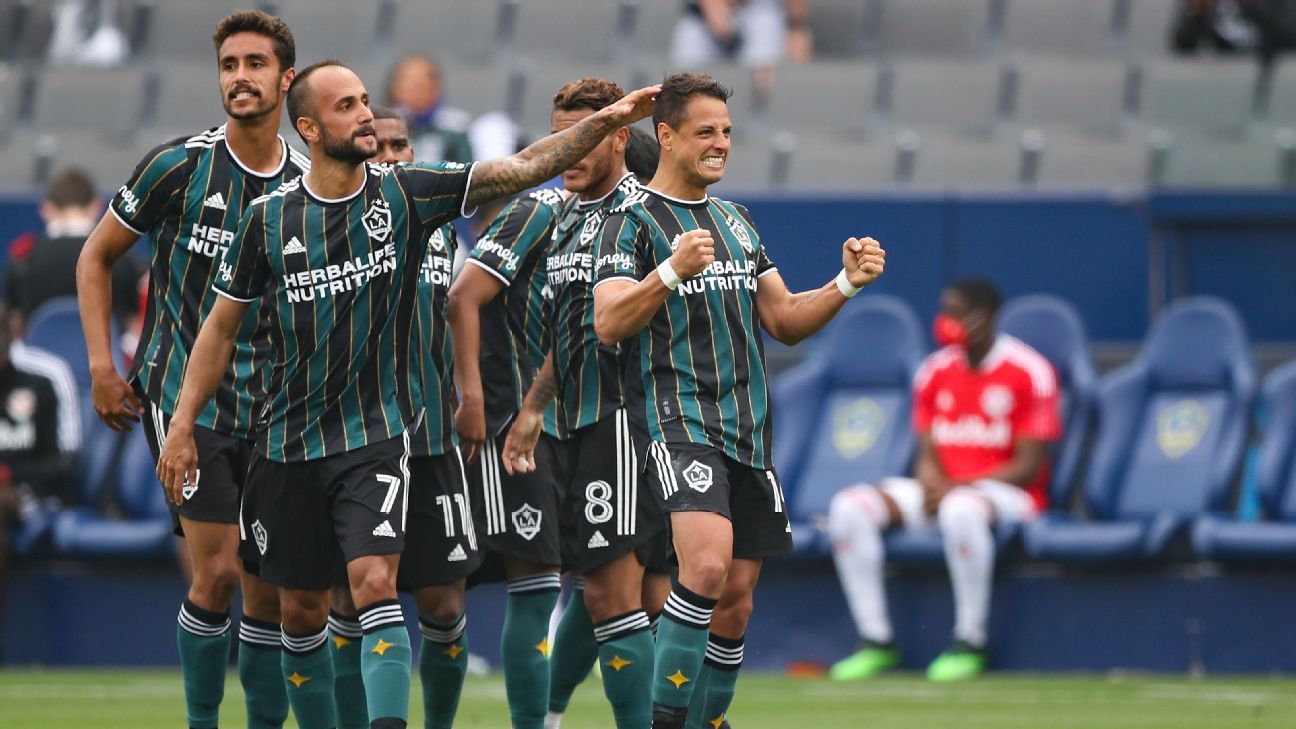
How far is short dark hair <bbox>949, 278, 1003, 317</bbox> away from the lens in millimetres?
10820

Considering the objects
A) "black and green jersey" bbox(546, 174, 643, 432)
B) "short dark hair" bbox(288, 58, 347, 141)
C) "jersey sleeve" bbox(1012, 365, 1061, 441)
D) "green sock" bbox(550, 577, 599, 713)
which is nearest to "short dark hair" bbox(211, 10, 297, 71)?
"short dark hair" bbox(288, 58, 347, 141)

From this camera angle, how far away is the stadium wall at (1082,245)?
1164 centimetres

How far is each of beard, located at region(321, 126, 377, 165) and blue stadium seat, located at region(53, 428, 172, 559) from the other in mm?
5392

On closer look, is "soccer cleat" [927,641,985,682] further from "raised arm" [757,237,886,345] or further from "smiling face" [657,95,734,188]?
"smiling face" [657,95,734,188]

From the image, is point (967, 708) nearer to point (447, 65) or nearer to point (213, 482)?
point (213, 482)

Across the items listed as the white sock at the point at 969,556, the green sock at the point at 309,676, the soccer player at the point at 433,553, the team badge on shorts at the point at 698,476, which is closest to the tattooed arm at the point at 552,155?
the soccer player at the point at 433,553

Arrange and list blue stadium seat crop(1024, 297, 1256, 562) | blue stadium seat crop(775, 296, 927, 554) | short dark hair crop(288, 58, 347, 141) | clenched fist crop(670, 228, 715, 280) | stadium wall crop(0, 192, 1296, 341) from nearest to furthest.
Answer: clenched fist crop(670, 228, 715, 280)
short dark hair crop(288, 58, 347, 141)
blue stadium seat crop(1024, 297, 1256, 562)
blue stadium seat crop(775, 296, 927, 554)
stadium wall crop(0, 192, 1296, 341)

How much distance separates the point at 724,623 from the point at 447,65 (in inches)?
343

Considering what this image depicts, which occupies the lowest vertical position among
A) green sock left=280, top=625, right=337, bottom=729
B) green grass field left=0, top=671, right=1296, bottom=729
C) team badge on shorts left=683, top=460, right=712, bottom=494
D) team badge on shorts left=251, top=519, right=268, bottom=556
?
green grass field left=0, top=671, right=1296, bottom=729

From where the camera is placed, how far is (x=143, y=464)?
11.8 metres

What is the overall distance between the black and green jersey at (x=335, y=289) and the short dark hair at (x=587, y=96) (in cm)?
85

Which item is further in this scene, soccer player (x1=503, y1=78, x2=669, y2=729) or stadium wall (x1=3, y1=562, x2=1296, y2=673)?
stadium wall (x1=3, y1=562, x2=1296, y2=673)

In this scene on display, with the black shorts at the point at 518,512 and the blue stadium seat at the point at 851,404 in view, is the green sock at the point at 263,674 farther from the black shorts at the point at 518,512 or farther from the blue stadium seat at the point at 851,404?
the blue stadium seat at the point at 851,404

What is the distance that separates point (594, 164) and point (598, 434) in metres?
0.89
